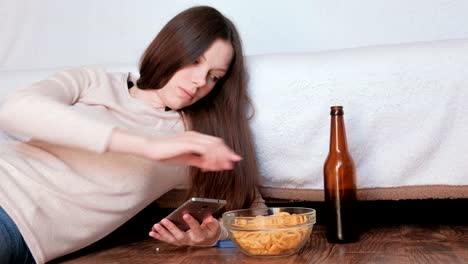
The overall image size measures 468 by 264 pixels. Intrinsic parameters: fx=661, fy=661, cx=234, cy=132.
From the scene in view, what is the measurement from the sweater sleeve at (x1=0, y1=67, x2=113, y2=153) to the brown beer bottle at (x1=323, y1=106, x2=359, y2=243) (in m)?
0.52

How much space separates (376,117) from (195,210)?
461 mm

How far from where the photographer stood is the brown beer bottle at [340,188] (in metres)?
1.40

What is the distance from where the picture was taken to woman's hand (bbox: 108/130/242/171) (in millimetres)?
982

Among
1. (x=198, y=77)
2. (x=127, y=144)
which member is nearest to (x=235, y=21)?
(x=198, y=77)

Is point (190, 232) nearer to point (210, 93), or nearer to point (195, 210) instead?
point (195, 210)

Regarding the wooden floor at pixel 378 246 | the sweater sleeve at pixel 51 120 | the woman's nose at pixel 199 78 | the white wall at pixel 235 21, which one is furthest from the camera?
the white wall at pixel 235 21

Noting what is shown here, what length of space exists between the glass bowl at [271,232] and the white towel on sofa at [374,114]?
215 mm

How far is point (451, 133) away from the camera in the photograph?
1437 mm

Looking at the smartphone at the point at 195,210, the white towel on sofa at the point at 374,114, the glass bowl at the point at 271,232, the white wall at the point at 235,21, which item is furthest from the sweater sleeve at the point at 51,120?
the white wall at the point at 235,21

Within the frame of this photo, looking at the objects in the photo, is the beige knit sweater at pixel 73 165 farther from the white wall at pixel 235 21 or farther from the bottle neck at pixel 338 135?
the white wall at pixel 235 21

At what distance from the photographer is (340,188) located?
4.58 ft

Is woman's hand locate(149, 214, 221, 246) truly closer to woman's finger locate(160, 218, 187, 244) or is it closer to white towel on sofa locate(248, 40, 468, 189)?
woman's finger locate(160, 218, 187, 244)

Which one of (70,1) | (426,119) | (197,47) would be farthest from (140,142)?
(70,1)

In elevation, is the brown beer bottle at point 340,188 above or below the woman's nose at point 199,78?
below
